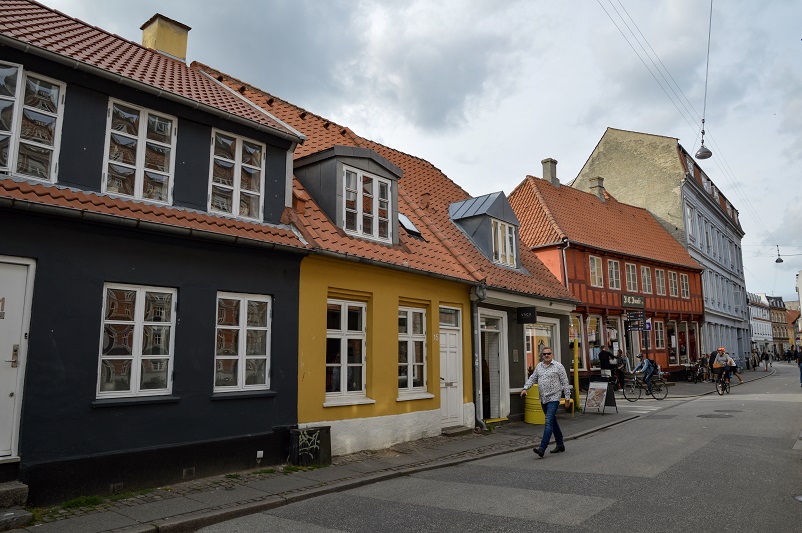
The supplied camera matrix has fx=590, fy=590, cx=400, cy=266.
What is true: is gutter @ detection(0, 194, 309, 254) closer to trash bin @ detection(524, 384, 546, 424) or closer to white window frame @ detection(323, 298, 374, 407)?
white window frame @ detection(323, 298, 374, 407)

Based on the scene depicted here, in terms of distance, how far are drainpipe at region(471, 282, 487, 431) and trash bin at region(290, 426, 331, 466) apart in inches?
198

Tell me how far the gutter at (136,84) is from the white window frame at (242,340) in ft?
8.97

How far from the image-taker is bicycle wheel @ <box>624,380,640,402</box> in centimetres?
2122

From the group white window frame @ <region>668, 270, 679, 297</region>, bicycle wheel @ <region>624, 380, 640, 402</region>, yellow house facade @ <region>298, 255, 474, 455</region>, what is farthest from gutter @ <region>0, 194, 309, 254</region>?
white window frame @ <region>668, 270, 679, 297</region>

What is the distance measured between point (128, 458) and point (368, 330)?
4768 mm

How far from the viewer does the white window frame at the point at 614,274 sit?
28.8 m

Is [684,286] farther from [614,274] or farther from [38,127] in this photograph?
[38,127]

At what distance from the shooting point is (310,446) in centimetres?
906

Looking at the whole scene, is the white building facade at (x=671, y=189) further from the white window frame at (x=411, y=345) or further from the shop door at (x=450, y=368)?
the white window frame at (x=411, y=345)

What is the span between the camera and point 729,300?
4656 centimetres

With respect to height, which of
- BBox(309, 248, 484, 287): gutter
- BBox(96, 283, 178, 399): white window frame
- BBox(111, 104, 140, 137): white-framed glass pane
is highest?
BBox(111, 104, 140, 137): white-framed glass pane

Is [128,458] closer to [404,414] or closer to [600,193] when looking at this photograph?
[404,414]

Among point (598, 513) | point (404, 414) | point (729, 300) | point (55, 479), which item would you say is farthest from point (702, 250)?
point (55, 479)

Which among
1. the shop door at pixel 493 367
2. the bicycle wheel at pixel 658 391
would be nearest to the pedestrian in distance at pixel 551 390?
the shop door at pixel 493 367
